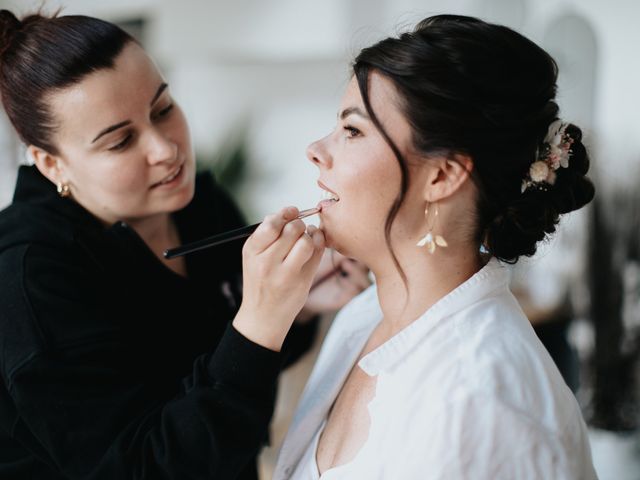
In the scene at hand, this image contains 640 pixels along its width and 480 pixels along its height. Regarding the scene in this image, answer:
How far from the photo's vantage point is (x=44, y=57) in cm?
114

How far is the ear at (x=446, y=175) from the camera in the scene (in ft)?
3.21

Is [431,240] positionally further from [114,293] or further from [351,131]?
[114,293]

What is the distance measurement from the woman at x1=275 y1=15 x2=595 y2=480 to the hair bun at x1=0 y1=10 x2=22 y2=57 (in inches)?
25.1

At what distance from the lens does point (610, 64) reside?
Answer: 6.86 feet

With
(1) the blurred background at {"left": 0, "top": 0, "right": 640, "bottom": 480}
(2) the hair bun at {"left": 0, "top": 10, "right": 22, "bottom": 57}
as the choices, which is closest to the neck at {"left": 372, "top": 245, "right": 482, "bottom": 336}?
(1) the blurred background at {"left": 0, "top": 0, "right": 640, "bottom": 480}

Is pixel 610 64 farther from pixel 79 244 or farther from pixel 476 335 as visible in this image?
pixel 79 244

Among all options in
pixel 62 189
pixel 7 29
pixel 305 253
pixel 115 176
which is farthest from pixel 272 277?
pixel 7 29

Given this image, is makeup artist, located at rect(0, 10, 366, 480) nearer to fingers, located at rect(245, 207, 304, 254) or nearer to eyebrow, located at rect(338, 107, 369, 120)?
fingers, located at rect(245, 207, 304, 254)

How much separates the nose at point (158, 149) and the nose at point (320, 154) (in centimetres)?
30

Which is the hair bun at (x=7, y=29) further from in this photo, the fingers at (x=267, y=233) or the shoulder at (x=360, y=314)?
the shoulder at (x=360, y=314)

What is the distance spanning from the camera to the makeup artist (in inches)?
39.5

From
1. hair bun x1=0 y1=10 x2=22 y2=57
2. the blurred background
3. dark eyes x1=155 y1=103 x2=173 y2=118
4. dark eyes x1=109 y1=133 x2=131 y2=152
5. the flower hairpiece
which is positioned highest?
hair bun x1=0 y1=10 x2=22 y2=57

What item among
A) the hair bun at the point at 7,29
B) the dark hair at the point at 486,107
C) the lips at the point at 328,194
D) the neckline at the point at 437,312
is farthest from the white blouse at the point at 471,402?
the hair bun at the point at 7,29

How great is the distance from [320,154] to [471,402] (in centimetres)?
46
